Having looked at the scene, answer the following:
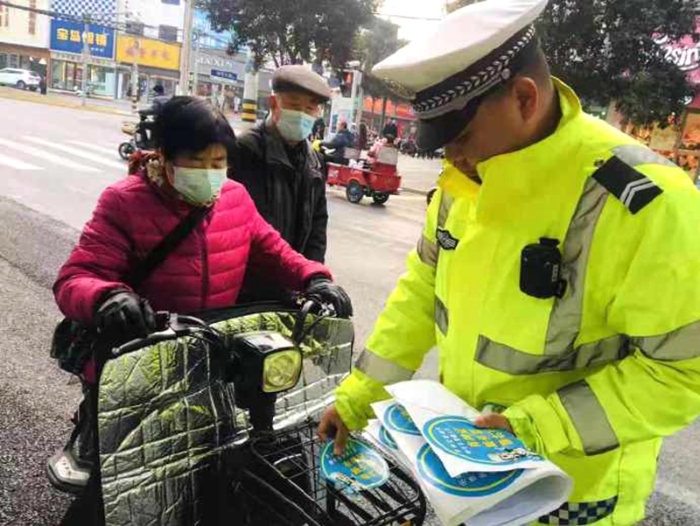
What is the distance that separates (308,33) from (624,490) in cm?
1713

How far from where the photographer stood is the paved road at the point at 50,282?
3.00 meters

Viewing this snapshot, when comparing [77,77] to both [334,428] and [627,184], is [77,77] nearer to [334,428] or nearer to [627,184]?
[334,428]

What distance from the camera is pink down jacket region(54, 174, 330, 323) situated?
6.48ft

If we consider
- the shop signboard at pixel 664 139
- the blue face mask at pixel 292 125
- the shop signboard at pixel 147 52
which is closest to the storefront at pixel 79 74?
the shop signboard at pixel 147 52

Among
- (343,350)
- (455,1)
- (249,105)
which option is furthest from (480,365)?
(249,105)

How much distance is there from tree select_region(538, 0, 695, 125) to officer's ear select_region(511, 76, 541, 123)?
10.5 m

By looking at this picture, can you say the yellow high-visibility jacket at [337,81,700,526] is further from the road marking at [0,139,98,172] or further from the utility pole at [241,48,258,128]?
the utility pole at [241,48,258,128]

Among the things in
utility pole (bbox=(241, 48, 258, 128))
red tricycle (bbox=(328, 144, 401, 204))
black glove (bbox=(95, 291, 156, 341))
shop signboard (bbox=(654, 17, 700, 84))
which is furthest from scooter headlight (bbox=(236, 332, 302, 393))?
utility pole (bbox=(241, 48, 258, 128))

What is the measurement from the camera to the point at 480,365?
4.36 feet

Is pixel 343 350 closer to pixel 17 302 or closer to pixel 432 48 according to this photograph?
pixel 432 48

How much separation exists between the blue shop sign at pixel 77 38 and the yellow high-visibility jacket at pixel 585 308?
145ft

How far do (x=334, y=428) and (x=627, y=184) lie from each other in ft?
2.95

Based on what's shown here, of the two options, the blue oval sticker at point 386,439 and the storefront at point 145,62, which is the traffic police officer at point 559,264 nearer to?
the blue oval sticker at point 386,439

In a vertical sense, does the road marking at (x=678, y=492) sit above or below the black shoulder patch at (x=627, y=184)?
below
